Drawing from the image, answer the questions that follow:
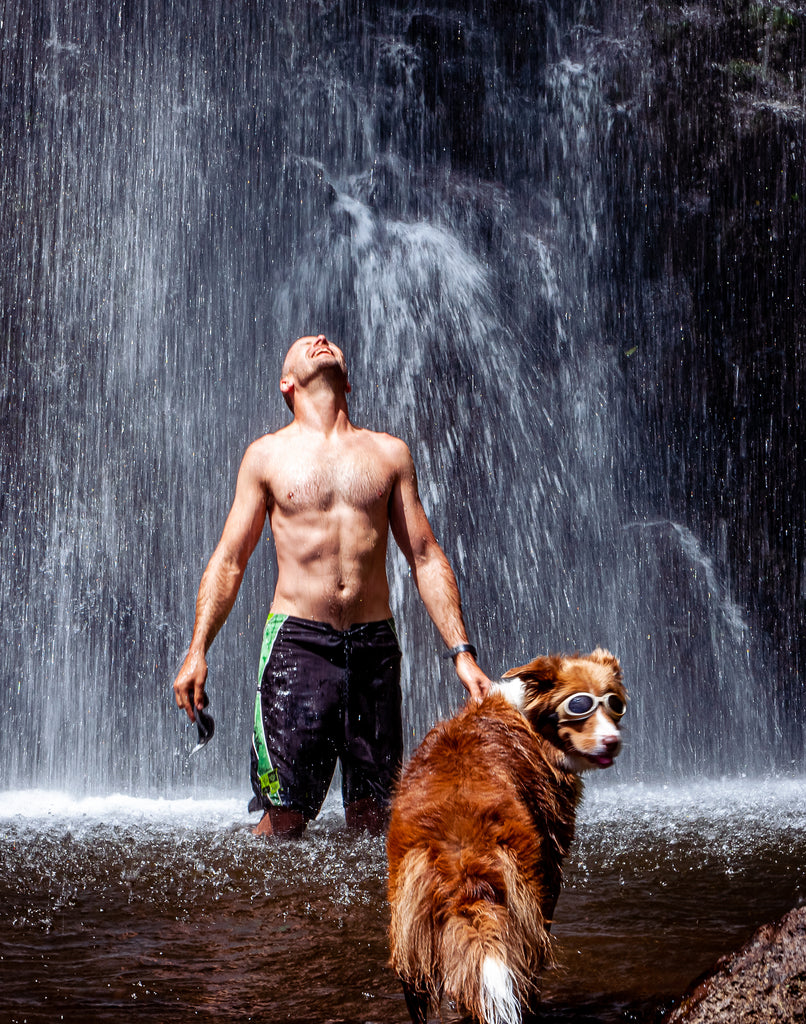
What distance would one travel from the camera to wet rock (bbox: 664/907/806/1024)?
6.29 ft

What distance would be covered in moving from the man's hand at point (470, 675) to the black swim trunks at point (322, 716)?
0.48 meters

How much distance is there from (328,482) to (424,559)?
18.9 inches

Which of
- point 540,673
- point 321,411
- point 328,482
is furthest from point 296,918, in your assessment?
point 321,411

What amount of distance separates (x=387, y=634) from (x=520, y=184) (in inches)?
327

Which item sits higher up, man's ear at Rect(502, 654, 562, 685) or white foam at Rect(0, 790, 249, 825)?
man's ear at Rect(502, 654, 562, 685)

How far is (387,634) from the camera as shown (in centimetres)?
367

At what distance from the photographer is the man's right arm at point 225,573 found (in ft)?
10.9

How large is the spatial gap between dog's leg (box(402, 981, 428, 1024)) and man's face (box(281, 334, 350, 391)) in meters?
2.38

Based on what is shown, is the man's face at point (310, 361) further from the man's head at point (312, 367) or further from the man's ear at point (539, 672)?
the man's ear at point (539, 672)

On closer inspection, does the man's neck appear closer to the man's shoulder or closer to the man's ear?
the man's shoulder

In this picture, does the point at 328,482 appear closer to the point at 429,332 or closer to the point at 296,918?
the point at 296,918

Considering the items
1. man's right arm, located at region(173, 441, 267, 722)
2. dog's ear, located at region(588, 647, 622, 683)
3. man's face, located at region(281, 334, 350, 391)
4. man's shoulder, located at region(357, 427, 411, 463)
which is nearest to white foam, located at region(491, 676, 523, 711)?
dog's ear, located at region(588, 647, 622, 683)

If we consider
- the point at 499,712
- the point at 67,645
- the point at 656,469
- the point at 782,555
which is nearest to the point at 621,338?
the point at 656,469

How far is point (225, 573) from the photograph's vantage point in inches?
143
